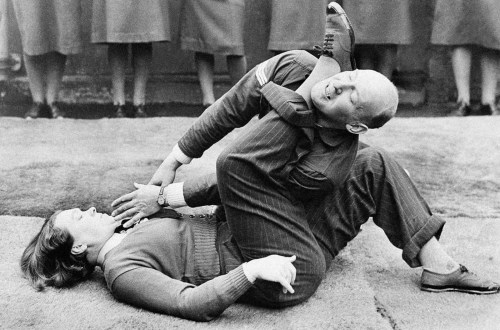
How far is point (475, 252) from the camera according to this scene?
264 cm

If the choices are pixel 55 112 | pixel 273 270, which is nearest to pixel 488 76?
pixel 55 112

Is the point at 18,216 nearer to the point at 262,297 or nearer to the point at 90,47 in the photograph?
the point at 262,297

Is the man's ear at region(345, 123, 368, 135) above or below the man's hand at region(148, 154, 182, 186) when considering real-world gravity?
above

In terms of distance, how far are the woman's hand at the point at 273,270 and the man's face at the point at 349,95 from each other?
0.45m

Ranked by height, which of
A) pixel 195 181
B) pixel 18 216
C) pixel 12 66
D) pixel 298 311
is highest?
pixel 195 181

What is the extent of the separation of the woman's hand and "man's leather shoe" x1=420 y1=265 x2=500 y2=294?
19.4 inches

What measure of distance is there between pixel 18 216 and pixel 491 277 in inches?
70.0

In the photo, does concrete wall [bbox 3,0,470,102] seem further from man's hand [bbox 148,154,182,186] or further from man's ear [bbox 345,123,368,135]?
man's ear [bbox 345,123,368,135]

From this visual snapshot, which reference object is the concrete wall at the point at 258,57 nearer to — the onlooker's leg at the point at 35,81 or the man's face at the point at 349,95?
the onlooker's leg at the point at 35,81

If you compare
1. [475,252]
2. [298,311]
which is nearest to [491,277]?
[475,252]

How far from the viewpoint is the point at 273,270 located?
2033 millimetres

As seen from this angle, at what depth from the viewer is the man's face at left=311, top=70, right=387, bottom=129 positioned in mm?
2066

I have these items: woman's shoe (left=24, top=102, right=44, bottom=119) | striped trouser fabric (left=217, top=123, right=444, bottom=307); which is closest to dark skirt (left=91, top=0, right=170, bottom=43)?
woman's shoe (left=24, top=102, right=44, bottom=119)

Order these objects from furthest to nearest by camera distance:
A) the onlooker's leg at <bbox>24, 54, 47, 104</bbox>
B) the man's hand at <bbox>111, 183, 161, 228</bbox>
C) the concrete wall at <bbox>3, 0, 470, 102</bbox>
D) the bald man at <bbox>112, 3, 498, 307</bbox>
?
the concrete wall at <bbox>3, 0, 470, 102</bbox>, the onlooker's leg at <bbox>24, 54, 47, 104</bbox>, the man's hand at <bbox>111, 183, 161, 228</bbox>, the bald man at <bbox>112, 3, 498, 307</bbox>
